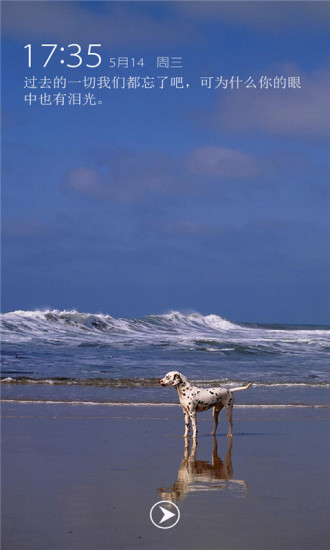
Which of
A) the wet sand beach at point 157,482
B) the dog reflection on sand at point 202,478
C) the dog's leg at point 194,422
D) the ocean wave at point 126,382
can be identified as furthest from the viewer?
the ocean wave at point 126,382

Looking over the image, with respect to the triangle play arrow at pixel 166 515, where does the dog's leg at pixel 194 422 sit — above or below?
above

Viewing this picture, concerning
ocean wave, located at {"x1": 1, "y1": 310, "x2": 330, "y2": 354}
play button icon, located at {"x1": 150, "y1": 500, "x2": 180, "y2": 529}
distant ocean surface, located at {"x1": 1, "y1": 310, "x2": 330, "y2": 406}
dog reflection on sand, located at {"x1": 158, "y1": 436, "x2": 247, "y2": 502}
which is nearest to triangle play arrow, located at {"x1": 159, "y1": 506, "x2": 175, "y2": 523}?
play button icon, located at {"x1": 150, "y1": 500, "x2": 180, "y2": 529}

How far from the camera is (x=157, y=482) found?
7.86m

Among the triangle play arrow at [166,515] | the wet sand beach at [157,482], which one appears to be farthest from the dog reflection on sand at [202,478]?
the triangle play arrow at [166,515]

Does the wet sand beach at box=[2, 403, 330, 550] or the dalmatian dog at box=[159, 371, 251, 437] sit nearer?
the wet sand beach at box=[2, 403, 330, 550]

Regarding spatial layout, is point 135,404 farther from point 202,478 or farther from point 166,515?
point 166,515

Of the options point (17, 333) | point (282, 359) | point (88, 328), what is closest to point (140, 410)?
point (282, 359)

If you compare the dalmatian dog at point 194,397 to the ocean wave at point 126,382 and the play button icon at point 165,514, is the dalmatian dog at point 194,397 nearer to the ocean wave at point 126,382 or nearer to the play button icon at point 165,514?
the play button icon at point 165,514

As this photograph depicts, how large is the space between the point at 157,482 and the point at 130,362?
604 inches

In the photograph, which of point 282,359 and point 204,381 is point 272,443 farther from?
point 282,359

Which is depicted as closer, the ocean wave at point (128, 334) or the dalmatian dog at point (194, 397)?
the dalmatian dog at point (194, 397)

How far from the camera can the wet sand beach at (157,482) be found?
19.5 feet

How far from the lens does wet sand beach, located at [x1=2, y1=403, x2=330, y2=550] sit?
5957 millimetres

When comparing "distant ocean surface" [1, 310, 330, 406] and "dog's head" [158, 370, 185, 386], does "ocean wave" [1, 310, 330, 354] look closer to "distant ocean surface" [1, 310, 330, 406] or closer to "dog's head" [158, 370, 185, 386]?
"distant ocean surface" [1, 310, 330, 406]
